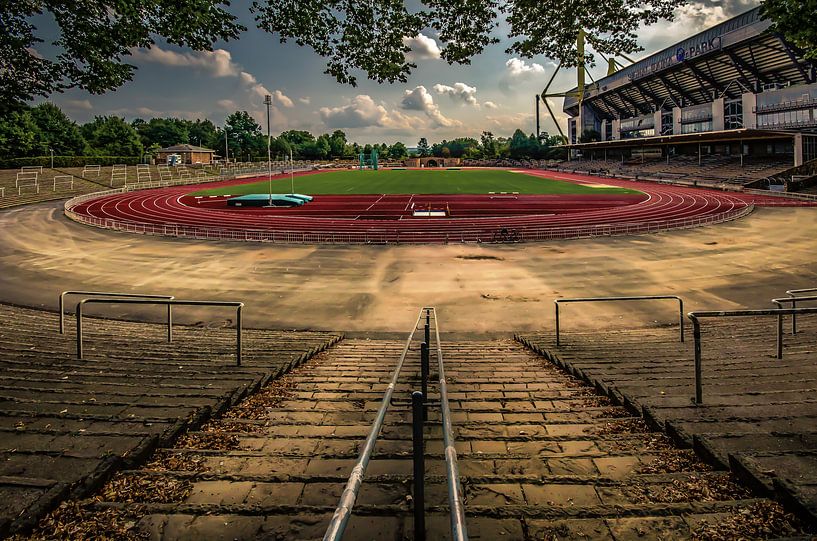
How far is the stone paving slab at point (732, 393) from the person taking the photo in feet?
13.1

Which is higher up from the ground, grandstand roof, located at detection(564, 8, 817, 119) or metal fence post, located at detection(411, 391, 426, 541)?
grandstand roof, located at detection(564, 8, 817, 119)

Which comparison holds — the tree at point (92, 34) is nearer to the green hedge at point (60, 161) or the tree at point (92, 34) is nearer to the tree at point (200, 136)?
the green hedge at point (60, 161)

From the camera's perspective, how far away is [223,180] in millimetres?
101875

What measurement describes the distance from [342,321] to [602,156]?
5332 inches

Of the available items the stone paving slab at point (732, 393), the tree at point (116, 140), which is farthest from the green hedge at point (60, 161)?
the stone paving slab at point (732, 393)

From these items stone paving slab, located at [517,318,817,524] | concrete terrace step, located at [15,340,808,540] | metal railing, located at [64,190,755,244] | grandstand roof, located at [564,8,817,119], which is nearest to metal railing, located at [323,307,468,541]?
concrete terrace step, located at [15,340,808,540]

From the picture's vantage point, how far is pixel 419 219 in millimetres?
43188

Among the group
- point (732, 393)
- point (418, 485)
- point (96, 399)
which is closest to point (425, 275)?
point (732, 393)

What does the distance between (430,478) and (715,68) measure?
96142 mm

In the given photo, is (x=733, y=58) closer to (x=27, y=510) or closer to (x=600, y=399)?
(x=600, y=399)

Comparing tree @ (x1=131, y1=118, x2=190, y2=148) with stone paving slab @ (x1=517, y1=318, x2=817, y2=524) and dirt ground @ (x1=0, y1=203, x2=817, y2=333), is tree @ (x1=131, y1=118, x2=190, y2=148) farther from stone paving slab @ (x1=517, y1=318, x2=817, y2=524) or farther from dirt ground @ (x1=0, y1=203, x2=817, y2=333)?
stone paving slab @ (x1=517, y1=318, x2=817, y2=524)

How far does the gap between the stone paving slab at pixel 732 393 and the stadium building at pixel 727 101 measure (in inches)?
1988

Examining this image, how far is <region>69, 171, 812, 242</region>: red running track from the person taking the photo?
3628 cm

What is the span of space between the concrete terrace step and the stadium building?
56.9 m
